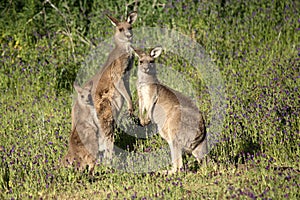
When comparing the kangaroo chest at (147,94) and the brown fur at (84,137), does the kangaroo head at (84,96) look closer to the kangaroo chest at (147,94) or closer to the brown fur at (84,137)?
the brown fur at (84,137)

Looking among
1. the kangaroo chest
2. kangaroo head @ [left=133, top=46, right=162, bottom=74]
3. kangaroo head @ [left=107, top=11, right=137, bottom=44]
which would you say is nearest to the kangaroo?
kangaroo head @ [left=107, top=11, right=137, bottom=44]

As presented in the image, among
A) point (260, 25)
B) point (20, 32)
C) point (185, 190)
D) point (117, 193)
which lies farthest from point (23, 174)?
point (260, 25)

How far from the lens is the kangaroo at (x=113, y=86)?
6.68 metres

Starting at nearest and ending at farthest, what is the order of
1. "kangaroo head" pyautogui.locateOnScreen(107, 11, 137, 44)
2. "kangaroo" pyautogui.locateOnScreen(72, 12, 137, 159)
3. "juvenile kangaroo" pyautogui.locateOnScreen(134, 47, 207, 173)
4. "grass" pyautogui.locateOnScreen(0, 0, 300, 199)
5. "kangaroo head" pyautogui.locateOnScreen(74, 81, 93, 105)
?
1. "grass" pyautogui.locateOnScreen(0, 0, 300, 199)
2. "juvenile kangaroo" pyautogui.locateOnScreen(134, 47, 207, 173)
3. "kangaroo head" pyautogui.locateOnScreen(74, 81, 93, 105)
4. "kangaroo" pyautogui.locateOnScreen(72, 12, 137, 159)
5. "kangaroo head" pyautogui.locateOnScreen(107, 11, 137, 44)

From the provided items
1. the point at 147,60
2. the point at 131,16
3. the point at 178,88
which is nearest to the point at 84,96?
the point at 147,60

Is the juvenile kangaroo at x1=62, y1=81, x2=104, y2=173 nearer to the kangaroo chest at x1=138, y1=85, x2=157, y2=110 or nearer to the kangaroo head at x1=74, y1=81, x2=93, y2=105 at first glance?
the kangaroo head at x1=74, y1=81, x2=93, y2=105

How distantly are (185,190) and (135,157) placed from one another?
1.44 m

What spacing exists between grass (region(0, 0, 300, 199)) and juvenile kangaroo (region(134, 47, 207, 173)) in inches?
9.8

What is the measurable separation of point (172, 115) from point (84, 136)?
111 cm

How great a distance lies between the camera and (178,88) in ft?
29.2

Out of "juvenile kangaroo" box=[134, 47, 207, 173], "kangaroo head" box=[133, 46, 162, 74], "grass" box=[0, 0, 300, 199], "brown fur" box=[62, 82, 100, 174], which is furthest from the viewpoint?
"kangaroo head" box=[133, 46, 162, 74]

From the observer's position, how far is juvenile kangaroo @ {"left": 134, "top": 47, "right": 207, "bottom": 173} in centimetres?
624

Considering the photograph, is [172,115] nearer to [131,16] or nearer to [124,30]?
[124,30]

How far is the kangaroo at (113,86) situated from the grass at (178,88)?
1.64ft
